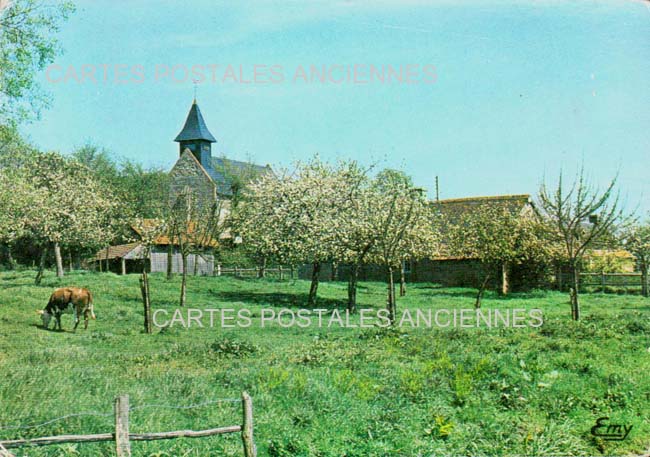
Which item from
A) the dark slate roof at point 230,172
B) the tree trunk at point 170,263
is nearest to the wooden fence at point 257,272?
the tree trunk at point 170,263

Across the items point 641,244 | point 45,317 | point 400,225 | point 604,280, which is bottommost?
point 45,317

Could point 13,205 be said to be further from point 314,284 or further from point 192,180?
point 314,284

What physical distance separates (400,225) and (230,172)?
4406 mm

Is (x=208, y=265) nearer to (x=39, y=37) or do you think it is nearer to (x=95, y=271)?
(x=95, y=271)

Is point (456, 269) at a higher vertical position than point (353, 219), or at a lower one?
lower

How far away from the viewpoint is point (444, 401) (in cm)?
826

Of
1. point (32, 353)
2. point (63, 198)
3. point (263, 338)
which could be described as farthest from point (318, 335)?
point (63, 198)

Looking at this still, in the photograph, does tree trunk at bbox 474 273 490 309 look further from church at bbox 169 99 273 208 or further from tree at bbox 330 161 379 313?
church at bbox 169 99 273 208

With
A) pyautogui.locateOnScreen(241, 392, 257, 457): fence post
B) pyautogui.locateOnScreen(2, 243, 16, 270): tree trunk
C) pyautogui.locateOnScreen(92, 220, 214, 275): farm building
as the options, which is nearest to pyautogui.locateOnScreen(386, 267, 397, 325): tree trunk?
pyautogui.locateOnScreen(92, 220, 214, 275): farm building

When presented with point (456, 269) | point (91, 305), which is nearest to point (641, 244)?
point (456, 269)

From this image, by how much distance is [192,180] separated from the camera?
30.8 feet

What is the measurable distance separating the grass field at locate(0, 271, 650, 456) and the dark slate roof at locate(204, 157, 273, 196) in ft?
5.34

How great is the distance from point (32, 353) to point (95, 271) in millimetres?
1583

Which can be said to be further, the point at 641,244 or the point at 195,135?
the point at 641,244
